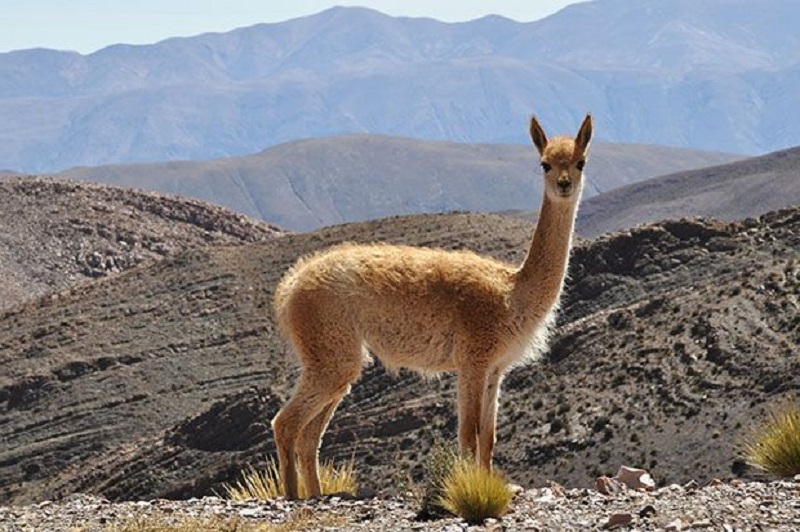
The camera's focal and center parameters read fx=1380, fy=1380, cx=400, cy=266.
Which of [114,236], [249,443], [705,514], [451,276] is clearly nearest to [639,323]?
[249,443]

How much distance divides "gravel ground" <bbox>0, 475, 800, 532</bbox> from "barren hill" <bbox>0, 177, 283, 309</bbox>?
208ft

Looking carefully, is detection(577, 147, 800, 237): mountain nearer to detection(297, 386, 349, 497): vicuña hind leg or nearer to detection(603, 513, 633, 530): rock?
detection(297, 386, 349, 497): vicuña hind leg

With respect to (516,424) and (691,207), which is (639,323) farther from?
(691,207)

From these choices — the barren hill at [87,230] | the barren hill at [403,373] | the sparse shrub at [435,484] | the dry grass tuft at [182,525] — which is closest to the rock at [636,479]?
the sparse shrub at [435,484]

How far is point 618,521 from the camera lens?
368 inches

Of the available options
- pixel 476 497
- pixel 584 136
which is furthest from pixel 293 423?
pixel 584 136

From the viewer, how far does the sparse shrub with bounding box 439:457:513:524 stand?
10117 millimetres

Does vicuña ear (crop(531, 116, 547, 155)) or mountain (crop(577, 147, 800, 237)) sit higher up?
vicuña ear (crop(531, 116, 547, 155))

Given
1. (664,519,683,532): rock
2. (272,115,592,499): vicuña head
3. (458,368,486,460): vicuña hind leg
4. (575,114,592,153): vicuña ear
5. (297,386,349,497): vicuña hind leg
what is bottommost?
(297,386,349,497): vicuña hind leg

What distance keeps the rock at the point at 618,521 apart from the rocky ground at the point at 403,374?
36.0ft

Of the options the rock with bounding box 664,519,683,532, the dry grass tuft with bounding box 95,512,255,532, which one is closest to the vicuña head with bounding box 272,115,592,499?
the dry grass tuft with bounding box 95,512,255,532

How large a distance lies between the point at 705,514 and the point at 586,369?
21714 mm

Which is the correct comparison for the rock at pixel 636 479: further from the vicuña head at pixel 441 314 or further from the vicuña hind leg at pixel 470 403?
the vicuña hind leg at pixel 470 403

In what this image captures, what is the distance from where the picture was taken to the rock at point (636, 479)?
12.5m
